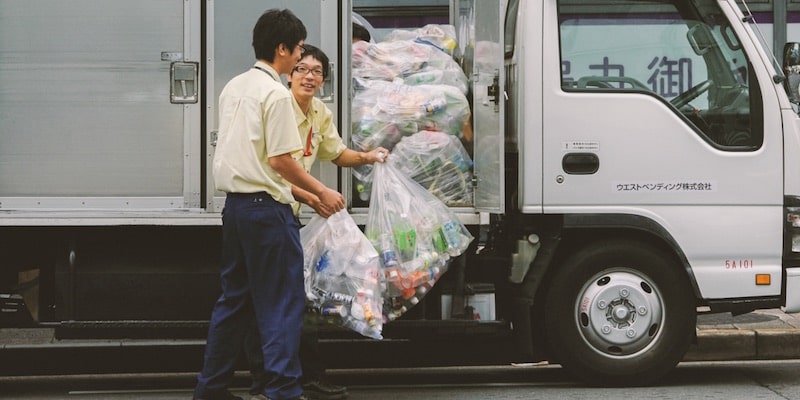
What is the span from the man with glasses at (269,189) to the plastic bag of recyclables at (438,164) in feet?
2.72

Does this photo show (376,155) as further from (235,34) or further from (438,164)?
(235,34)

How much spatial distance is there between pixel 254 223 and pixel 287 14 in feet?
3.17

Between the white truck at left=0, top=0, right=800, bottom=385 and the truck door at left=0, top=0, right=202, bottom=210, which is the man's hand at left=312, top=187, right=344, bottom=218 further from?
the truck door at left=0, top=0, right=202, bottom=210

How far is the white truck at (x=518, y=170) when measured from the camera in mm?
6418

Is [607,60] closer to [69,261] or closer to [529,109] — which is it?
[529,109]

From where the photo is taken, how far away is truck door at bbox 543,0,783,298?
6.61m

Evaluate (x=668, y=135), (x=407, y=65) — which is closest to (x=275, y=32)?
(x=407, y=65)

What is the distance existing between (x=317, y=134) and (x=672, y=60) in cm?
195

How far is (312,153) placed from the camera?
250 inches

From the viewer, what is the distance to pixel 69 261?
6500 mm

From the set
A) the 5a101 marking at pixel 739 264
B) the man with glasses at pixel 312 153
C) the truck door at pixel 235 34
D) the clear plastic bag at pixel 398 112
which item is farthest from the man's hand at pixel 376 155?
the 5a101 marking at pixel 739 264

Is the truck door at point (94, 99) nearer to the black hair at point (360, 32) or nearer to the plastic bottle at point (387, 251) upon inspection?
the black hair at point (360, 32)

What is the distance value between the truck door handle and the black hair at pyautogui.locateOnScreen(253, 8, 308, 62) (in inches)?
65.7

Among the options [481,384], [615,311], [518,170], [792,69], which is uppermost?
[792,69]
